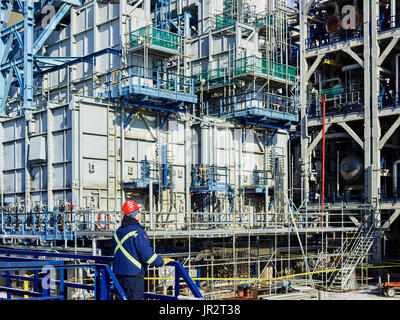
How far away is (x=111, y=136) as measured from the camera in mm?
28781

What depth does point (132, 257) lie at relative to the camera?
828 cm

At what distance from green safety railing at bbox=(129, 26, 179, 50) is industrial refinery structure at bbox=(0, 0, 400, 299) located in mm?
73

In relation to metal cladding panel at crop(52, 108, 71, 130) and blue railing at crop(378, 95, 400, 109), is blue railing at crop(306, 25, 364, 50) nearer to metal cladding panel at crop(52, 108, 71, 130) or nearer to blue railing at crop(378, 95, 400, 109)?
blue railing at crop(378, 95, 400, 109)

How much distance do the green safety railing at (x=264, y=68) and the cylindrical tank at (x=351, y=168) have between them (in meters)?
6.23

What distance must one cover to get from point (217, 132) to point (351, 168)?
732 centimetres

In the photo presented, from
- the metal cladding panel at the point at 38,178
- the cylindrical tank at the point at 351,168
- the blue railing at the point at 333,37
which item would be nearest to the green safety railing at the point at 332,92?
the blue railing at the point at 333,37

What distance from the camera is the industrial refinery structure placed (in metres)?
27.5

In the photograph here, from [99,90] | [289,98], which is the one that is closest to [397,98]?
[289,98]

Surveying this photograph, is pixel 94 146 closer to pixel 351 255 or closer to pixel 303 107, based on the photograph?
pixel 303 107

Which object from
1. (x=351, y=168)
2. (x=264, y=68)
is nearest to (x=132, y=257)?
(x=351, y=168)

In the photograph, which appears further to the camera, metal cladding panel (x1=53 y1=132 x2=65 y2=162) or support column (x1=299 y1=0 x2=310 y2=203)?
support column (x1=299 y1=0 x2=310 y2=203)

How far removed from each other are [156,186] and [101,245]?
6224mm

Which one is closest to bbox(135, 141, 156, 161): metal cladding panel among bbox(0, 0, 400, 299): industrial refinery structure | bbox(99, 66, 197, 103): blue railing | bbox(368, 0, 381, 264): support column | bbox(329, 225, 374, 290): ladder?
bbox(0, 0, 400, 299): industrial refinery structure
